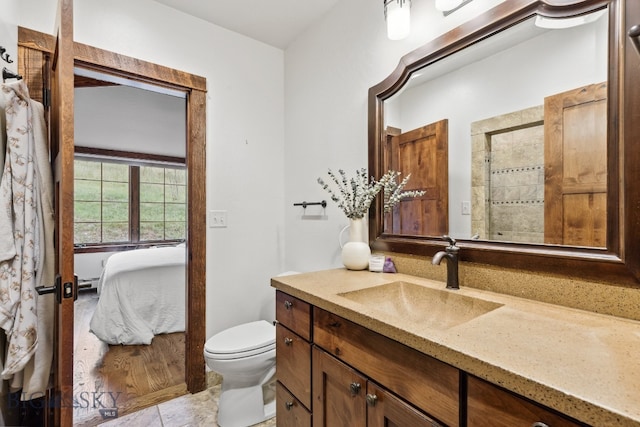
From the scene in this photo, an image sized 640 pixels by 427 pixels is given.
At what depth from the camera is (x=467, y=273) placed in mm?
1223

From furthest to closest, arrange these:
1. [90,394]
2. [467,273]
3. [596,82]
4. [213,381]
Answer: [213,381] → [90,394] → [467,273] → [596,82]

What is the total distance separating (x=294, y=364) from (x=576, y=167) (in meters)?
1.23

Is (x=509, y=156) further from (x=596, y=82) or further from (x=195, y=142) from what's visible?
(x=195, y=142)

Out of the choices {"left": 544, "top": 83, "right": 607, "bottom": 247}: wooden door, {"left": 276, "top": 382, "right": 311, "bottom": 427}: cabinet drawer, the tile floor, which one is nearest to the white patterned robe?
the tile floor

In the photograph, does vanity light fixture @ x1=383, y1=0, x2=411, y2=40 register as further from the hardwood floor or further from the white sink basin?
the hardwood floor

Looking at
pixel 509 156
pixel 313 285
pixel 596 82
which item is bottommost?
pixel 313 285

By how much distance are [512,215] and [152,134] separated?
4840 mm

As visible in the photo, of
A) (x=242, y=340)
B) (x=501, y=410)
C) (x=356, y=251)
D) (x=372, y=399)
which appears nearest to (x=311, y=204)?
(x=356, y=251)

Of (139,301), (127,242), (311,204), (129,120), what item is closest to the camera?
(311,204)

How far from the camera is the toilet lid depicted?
65.7 inches

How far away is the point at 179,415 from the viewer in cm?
179

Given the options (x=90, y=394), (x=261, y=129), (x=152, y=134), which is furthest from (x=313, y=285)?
(x=152, y=134)

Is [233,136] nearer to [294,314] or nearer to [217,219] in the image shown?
[217,219]

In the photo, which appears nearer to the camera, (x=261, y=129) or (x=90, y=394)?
(x=90, y=394)
